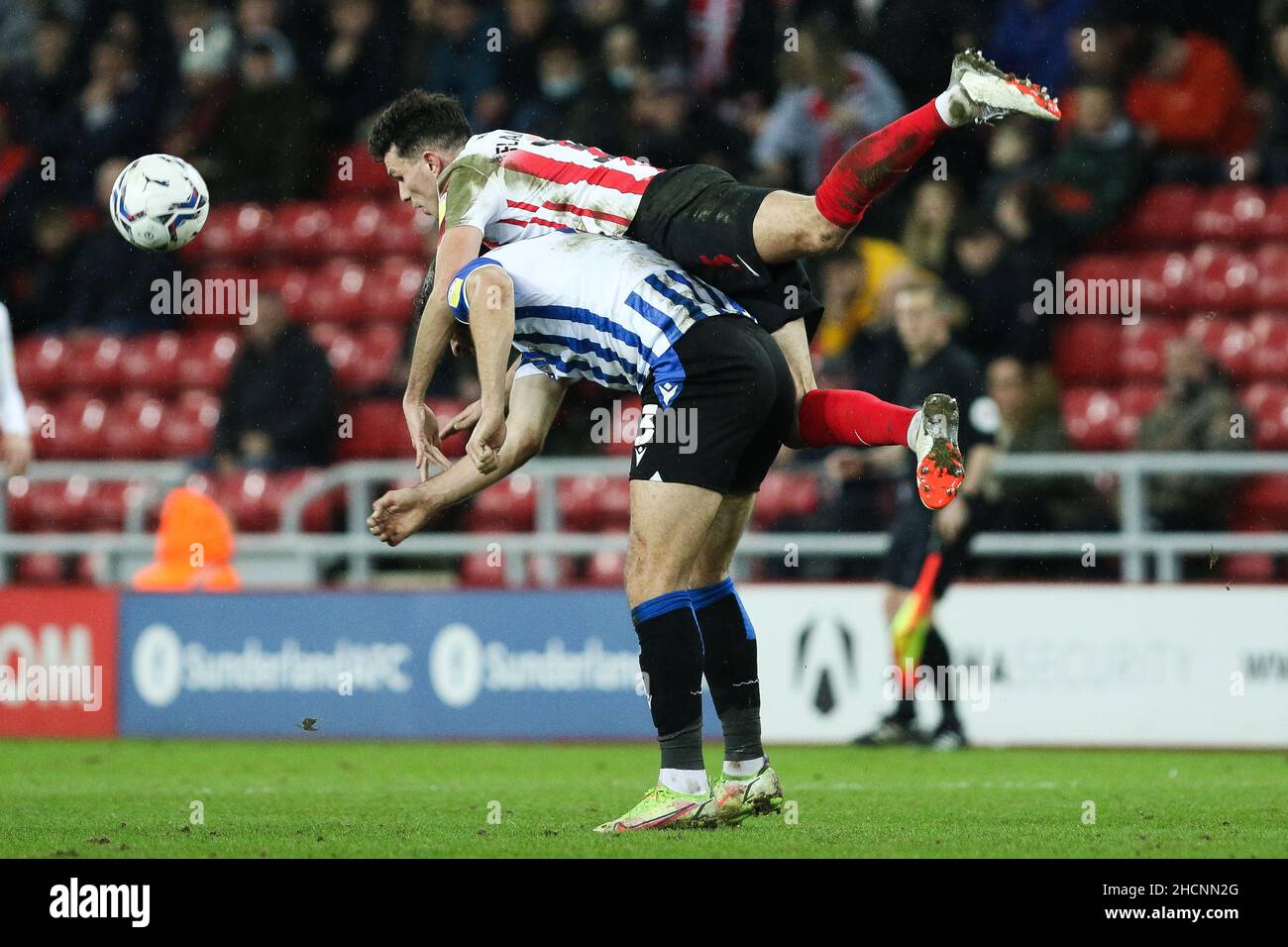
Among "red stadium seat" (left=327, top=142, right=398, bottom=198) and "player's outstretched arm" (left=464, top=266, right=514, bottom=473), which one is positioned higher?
"red stadium seat" (left=327, top=142, right=398, bottom=198)

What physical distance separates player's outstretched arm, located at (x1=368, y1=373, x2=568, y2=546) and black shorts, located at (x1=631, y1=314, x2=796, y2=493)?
0.49m

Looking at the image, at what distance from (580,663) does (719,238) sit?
4769 millimetres

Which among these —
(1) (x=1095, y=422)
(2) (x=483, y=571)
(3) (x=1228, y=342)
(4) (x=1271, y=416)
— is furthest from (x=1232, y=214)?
(2) (x=483, y=571)

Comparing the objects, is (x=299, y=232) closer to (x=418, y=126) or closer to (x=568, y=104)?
(x=568, y=104)

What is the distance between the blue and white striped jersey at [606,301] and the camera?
5.93 metres

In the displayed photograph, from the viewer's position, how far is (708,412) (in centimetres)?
589

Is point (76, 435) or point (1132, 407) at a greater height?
point (76, 435)

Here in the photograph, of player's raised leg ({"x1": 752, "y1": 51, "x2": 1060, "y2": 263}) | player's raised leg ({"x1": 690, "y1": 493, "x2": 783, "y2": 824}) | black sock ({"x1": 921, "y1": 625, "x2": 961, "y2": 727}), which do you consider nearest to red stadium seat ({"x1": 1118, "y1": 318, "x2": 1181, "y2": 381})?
black sock ({"x1": 921, "y1": 625, "x2": 961, "y2": 727})

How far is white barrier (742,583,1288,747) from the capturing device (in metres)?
9.77

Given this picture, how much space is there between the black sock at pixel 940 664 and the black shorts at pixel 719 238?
12.7ft

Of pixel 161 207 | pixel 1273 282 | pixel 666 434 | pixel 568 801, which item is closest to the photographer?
pixel 666 434

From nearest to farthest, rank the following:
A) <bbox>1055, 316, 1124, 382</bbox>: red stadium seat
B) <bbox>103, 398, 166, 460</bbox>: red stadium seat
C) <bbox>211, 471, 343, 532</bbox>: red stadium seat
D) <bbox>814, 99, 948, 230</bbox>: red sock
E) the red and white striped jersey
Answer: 1. <bbox>814, 99, 948, 230</bbox>: red sock
2. the red and white striped jersey
3. <bbox>211, 471, 343, 532</bbox>: red stadium seat
4. <bbox>1055, 316, 1124, 382</bbox>: red stadium seat
5. <bbox>103, 398, 166, 460</bbox>: red stadium seat

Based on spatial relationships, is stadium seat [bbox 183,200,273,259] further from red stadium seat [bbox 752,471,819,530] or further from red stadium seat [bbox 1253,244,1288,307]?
red stadium seat [bbox 1253,244,1288,307]

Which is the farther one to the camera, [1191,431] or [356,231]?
[356,231]
